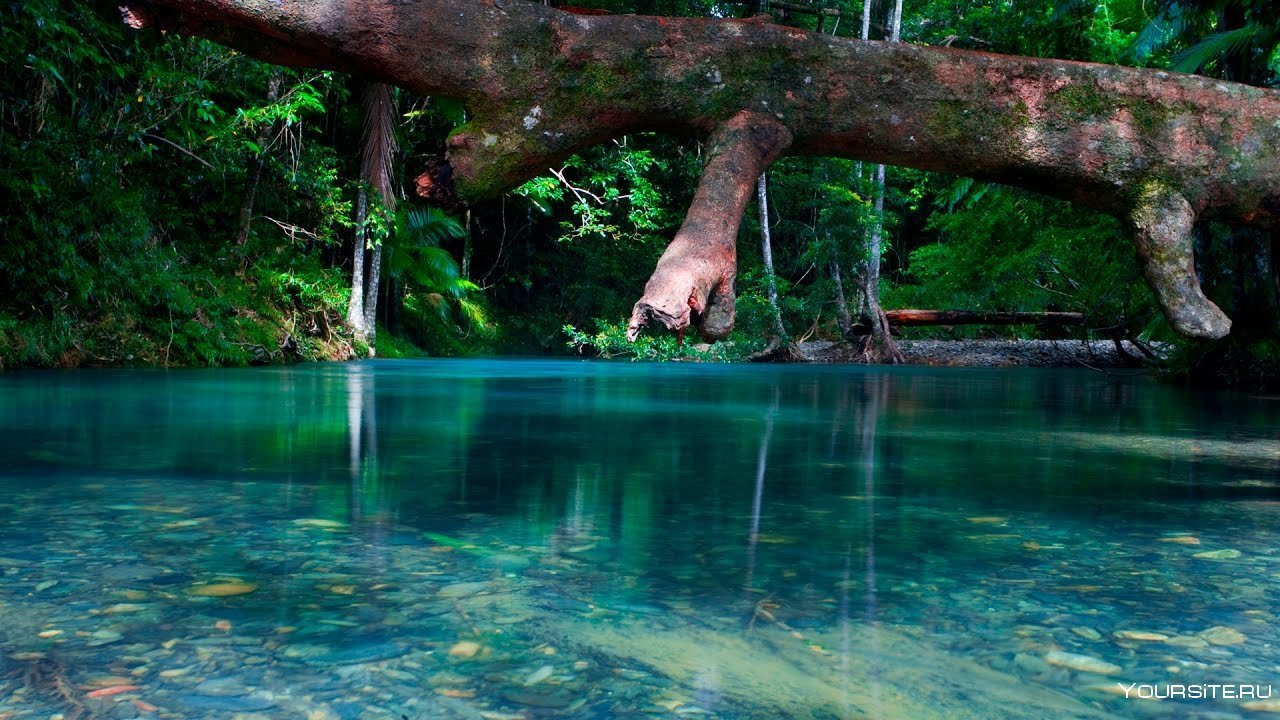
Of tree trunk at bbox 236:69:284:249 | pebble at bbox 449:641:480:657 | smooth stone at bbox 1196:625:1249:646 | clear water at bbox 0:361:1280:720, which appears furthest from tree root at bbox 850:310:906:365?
pebble at bbox 449:641:480:657

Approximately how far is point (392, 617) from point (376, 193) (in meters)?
15.8

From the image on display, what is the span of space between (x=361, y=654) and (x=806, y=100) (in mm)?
3230

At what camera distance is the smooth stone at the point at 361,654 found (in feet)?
5.65

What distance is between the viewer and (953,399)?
9.16 metres

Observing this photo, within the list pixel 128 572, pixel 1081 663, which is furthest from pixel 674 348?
pixel 1081 663

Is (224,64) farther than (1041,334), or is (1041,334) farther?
(1041,334)

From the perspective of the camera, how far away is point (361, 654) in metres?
1.76

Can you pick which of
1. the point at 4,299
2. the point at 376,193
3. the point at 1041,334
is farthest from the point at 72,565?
the point at 1041,334

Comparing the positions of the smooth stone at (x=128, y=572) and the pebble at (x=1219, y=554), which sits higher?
the pebble at (x=1219, y=554)

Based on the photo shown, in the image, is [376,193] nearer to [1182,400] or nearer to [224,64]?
[224,64]

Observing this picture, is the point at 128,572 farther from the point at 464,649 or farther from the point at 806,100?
the point at 806,100

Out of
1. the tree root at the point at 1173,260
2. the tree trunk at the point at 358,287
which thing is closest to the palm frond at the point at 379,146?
the tree trunk at the point at 358,287

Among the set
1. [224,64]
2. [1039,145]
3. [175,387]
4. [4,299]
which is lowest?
[175,387]

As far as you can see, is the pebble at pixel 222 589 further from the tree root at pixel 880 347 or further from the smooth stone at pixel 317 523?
the tree root at pixel 880 347
